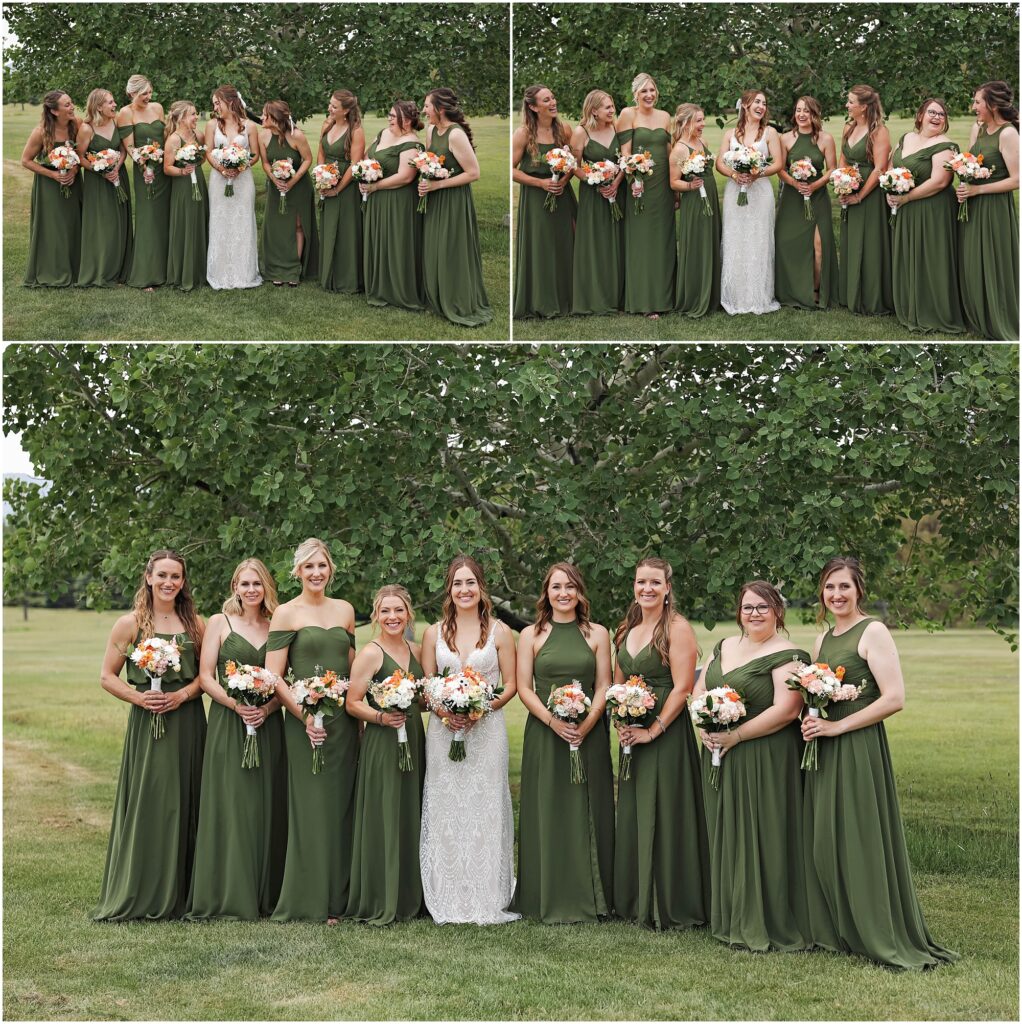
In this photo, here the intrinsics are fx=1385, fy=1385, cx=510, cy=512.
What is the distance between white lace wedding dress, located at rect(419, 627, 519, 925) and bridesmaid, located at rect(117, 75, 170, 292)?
15.6 ft

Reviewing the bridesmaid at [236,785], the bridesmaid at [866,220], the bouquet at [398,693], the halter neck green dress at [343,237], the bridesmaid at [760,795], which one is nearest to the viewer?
the bridesmaid at [760,795]

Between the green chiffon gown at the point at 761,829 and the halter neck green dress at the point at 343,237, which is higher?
the halter neck green dress at the point at 343,237

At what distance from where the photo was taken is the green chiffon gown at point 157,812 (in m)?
8.78

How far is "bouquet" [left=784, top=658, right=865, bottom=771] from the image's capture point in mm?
7719

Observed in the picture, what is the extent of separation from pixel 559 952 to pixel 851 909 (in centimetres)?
167

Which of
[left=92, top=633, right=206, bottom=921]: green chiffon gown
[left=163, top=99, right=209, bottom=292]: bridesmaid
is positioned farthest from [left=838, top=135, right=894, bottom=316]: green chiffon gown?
[left=92, top=633, right=206, bottom=921]: green chiffon gown

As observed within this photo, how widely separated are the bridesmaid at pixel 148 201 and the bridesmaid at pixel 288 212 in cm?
83

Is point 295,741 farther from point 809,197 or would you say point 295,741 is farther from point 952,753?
point 952,753

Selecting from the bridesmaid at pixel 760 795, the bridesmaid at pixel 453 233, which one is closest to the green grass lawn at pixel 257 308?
the bridesmaid at pixel 453 233

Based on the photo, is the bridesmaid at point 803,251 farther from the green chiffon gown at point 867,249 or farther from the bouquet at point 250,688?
the bouquet at point 250,688

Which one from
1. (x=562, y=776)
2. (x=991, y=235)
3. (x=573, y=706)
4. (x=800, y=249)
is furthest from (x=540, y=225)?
(x=562, y=776)

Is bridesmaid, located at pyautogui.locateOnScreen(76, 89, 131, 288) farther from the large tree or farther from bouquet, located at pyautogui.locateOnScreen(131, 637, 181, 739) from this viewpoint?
bouquet, located at pyautogui.locateOnScreen(131, 637, 181, 739)

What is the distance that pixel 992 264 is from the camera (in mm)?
10789

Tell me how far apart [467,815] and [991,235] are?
607cm
